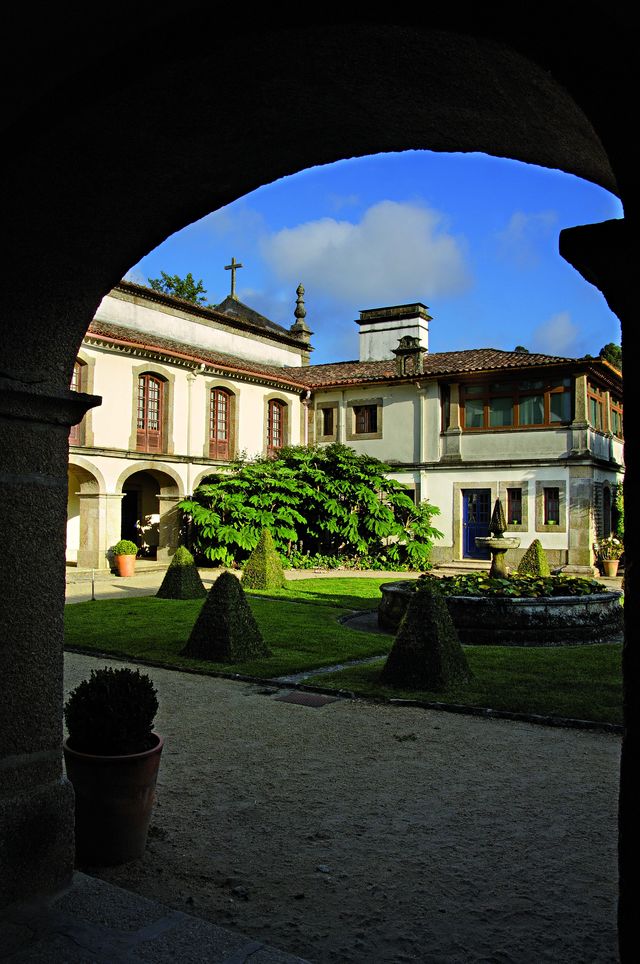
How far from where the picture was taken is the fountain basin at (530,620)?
35.8ft

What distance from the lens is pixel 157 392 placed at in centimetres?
2441

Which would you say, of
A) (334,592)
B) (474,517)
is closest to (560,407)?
(474,517)

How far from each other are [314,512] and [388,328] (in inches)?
397

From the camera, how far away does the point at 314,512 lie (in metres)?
25.1

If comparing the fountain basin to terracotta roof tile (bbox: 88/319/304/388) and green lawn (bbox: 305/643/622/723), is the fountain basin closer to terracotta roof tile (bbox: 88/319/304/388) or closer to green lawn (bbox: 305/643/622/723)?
green lawn (bbox: 305/643/622/723)

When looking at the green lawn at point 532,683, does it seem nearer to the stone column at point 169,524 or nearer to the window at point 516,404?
the stone column at point 169,524

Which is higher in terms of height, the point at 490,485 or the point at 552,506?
the point at 490,485

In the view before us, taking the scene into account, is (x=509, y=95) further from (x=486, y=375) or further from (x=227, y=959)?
(x=486, y=375)

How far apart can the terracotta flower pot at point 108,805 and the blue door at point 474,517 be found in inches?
918

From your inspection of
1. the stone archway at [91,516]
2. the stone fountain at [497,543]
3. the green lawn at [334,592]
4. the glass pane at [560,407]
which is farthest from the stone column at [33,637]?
the glass pane at [560,407]

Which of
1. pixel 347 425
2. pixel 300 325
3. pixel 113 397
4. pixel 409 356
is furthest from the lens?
pixel 300 325

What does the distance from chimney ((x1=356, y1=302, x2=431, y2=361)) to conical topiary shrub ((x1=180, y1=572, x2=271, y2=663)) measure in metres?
21.6

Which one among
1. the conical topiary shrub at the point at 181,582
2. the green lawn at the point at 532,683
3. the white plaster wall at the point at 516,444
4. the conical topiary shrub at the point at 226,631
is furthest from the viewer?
the white plaster wall at the point at 516,444

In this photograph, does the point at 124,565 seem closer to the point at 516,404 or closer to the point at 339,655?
the point at 339,655
